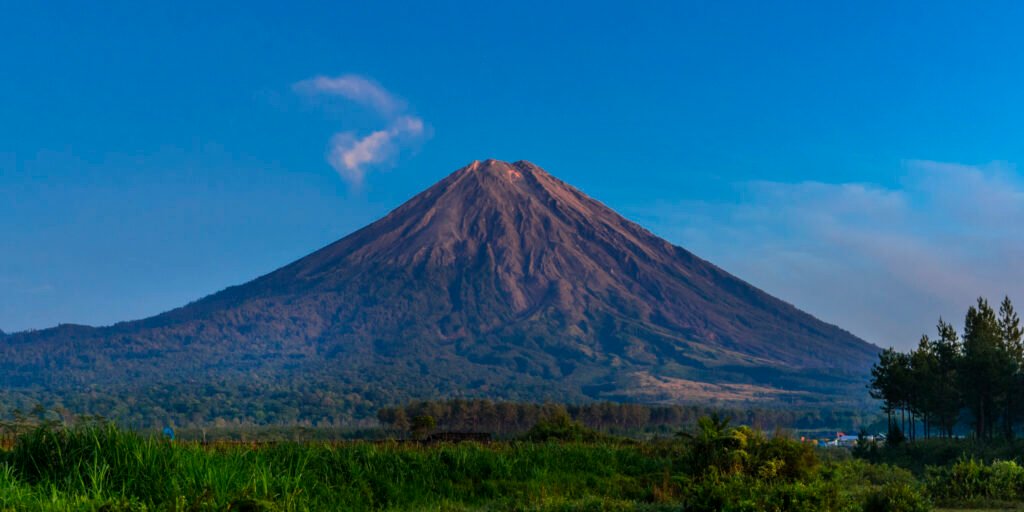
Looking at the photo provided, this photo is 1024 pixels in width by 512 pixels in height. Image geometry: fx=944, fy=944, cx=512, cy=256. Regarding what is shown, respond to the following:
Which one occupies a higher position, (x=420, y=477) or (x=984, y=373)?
(x=984, y=373)

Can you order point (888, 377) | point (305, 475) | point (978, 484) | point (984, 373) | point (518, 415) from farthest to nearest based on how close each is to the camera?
1. point (518, 415)
2. point (888, 377)
3. point (984, 373)
4. point (978, 484)
5. point (305, 475)

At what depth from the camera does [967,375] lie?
55688mm

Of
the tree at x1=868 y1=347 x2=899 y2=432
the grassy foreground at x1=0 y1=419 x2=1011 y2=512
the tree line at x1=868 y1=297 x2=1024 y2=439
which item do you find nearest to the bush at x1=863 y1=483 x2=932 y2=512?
the grassy foreground at x1=0 y1=419 x2=1011 y2=512

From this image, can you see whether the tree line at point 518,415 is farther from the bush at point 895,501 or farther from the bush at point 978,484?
the bush at point 895,501

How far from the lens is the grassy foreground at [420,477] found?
45.7 ft

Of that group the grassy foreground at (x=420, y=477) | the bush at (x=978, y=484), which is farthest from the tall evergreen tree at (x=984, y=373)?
the bush at (x=978, y=484)

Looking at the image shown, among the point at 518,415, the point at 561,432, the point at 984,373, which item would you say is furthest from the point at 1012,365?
the point at 518,415

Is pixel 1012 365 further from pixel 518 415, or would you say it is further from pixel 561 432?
pixel 518 415

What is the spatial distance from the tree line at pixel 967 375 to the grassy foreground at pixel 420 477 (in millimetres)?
32099

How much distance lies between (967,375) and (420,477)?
4556cm

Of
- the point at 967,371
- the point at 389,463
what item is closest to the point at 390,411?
the point at 967,371

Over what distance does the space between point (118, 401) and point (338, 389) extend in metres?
40.1

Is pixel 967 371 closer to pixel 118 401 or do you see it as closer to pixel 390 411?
pixel 390 411

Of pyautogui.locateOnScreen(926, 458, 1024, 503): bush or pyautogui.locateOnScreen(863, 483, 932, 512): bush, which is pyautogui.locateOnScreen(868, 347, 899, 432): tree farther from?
pyautogui.locateOnScreen(863, 483, 932, 512): bush
